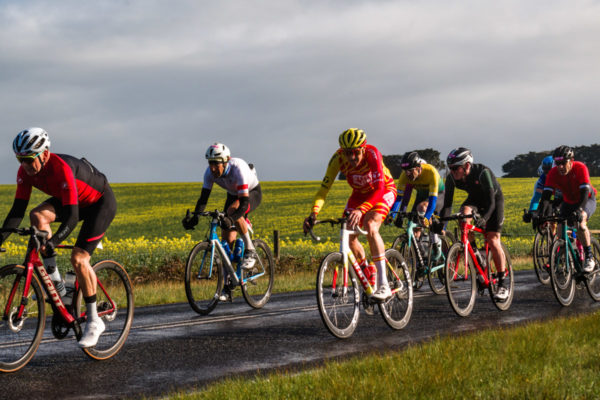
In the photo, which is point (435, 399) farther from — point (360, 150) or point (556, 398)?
point (360, 150)

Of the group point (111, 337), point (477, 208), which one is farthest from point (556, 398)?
point (477, 208)

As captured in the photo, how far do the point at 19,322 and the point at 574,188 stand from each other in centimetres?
848

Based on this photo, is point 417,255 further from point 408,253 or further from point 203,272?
point 203,272

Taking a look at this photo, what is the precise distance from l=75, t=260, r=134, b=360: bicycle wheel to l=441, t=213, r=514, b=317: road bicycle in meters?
4.08

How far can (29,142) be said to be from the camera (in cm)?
618

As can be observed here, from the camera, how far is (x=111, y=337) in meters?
7.25

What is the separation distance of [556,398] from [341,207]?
34540 millimetres

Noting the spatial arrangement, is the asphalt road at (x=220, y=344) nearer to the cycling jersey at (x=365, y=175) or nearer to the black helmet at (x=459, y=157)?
the cycling jersey at (x=365, y=175)

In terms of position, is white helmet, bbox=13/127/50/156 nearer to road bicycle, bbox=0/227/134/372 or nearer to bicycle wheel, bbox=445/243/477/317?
road bicycle, bbox=0/227/134/372

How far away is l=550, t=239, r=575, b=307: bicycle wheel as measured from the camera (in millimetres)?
10383

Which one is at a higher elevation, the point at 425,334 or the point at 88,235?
the point at 88,235

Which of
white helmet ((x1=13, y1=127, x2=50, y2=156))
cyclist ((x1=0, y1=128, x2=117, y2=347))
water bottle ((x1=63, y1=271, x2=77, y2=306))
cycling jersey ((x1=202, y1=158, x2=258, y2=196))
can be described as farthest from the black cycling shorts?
cycling jersey ((x1=202, y1=158, x2=258, y2=196))

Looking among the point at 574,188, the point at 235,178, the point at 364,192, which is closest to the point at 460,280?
the point at 364,192

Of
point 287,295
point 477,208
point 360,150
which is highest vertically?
point 360,150
